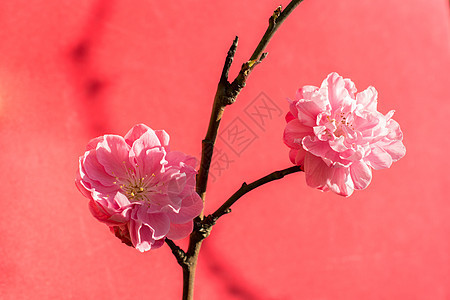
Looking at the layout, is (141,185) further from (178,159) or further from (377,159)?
(377,159)

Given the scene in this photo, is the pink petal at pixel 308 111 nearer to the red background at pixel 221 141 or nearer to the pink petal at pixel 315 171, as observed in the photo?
the pink petal at pixel 315 171

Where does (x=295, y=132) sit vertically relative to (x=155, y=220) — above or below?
above

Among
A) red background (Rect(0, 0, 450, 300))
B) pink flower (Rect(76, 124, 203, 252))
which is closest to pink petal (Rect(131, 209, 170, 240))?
pink flower (Rect(76, 124, 203, 252))

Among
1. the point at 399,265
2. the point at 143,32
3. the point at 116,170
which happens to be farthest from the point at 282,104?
the point at 116,170

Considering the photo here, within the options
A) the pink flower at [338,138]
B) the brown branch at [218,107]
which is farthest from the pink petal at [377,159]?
the brown branch at [218,107]

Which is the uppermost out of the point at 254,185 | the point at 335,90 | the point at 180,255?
the point at 335,90

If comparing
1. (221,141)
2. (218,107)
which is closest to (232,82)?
(218,107)

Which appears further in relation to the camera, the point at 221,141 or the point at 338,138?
the point at 221,141
